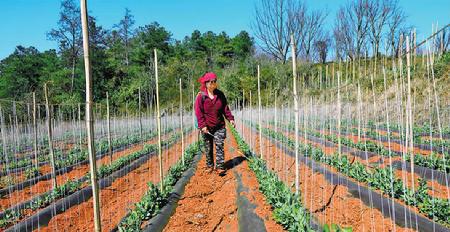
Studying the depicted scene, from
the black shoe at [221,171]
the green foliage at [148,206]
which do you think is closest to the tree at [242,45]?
the black shoe at [221,171]

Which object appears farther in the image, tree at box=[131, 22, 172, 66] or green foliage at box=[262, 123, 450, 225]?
tree at box=[131, 22, 172, 66]

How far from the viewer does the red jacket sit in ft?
19.1

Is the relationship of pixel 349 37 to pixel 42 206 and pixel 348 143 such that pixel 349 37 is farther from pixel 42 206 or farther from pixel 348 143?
pixel 42 206

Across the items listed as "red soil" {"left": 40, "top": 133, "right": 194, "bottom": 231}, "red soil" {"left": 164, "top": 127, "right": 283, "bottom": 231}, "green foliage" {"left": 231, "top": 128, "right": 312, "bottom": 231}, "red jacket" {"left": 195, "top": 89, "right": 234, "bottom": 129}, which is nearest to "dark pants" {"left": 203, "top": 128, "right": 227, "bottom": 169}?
"red jacket" {"left": 195, "top": 89, "right": 234, "bottom": 129}

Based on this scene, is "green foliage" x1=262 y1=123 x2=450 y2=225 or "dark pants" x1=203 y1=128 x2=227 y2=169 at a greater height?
"dark pants" x1=203 y1=128 x2=227 y2=169

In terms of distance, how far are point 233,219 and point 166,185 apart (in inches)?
64.8

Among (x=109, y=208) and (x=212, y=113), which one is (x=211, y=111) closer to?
(x=212, y=113)

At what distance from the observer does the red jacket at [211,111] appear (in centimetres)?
584

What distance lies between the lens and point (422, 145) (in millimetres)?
7359

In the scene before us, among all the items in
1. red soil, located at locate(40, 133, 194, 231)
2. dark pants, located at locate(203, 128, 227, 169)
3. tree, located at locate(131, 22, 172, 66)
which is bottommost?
red soil, located at locate(40, 133, 194, 231)

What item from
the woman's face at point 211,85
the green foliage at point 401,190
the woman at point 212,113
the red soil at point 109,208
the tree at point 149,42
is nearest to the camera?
the green foliage at point 401,190

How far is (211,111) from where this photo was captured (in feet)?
19.4

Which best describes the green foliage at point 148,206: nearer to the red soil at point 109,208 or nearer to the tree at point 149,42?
the red soil at point 109,208

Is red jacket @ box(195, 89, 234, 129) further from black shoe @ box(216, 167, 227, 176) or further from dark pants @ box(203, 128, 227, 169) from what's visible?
black shoe @ box(216, 167, 227, 176)
